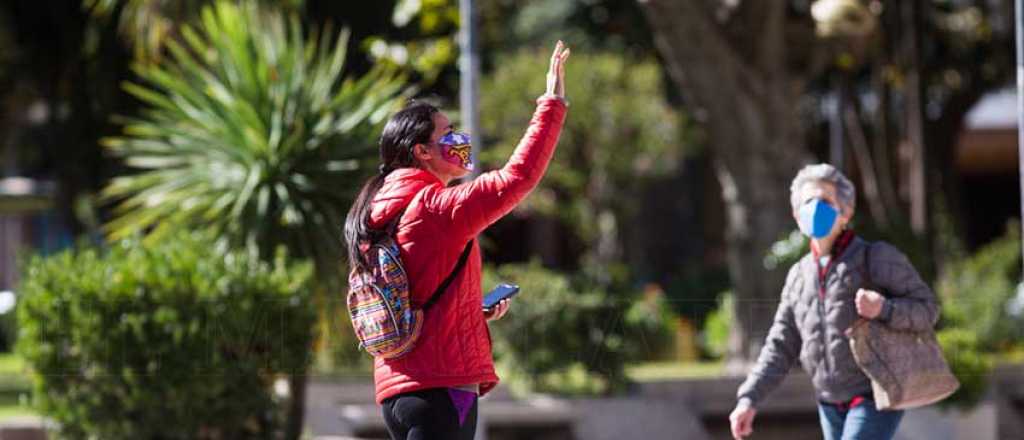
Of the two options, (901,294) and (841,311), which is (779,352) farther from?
(901,294)

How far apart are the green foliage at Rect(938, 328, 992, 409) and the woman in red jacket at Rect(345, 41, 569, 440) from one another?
28.8ft

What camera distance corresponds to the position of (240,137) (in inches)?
404

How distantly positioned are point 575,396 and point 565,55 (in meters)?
8.68

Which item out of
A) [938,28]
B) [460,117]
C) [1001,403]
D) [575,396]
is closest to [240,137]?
[460,117]

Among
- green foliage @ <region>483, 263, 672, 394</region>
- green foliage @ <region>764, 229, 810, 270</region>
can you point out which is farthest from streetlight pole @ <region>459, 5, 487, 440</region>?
green foliage @ <region>764, 229, 810, 270</region>

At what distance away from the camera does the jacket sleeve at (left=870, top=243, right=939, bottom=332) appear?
5535mm

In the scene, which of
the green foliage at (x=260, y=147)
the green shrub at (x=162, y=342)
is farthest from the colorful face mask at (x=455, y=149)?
the green foliage at (x=260, y=147)

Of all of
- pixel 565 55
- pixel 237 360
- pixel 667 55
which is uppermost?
pixel 667 55

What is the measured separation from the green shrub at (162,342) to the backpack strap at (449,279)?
4499mm

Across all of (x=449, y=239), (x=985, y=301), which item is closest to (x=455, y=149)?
(x=449, y=239)

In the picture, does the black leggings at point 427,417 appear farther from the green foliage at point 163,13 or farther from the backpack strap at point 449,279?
the green foliage at point 163,13

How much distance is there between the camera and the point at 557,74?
4.62m

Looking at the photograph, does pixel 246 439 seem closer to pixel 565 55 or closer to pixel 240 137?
pixel 240 137

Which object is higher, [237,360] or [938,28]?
[938,28]
